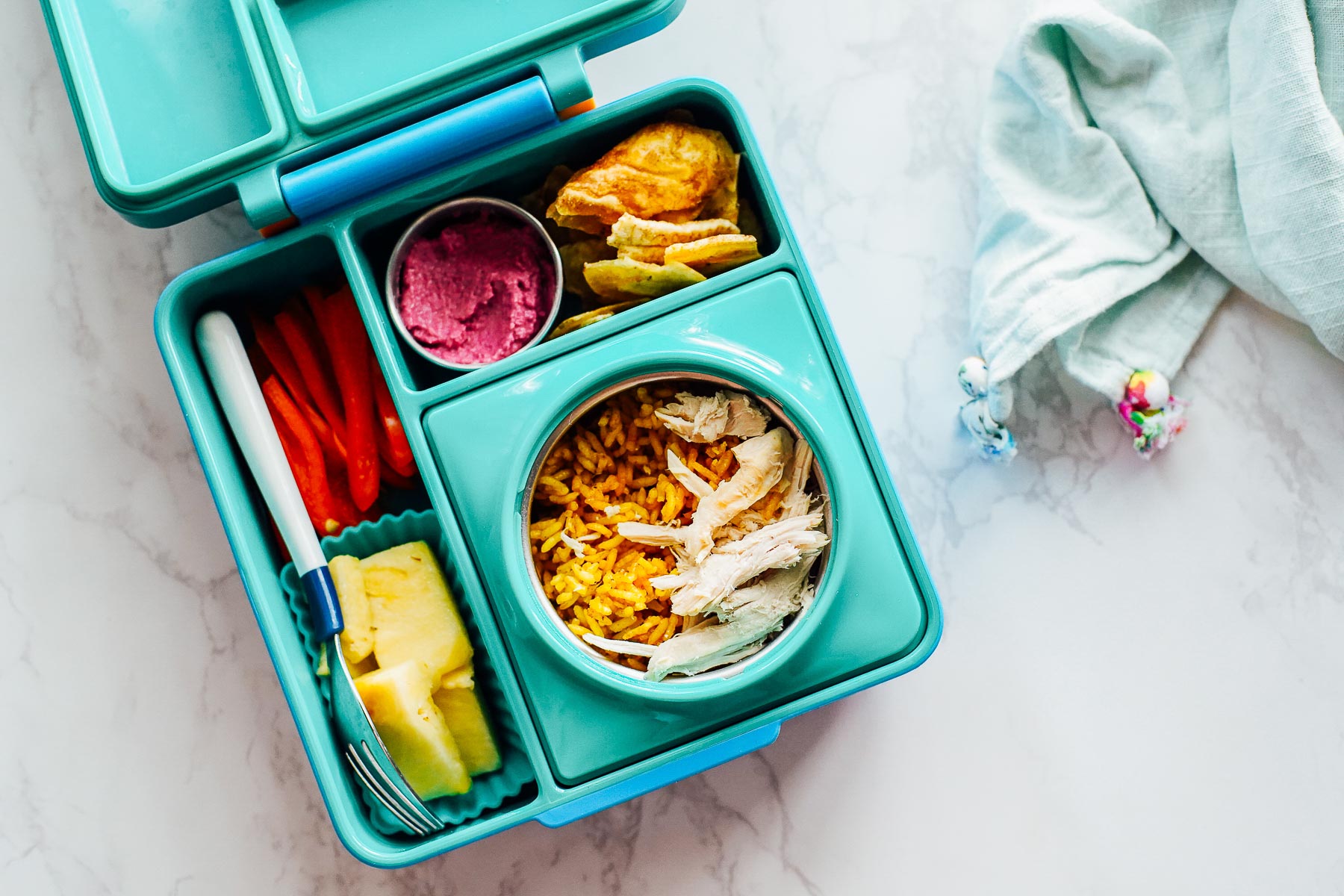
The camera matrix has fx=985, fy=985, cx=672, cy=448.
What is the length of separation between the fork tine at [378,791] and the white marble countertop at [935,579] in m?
0.24

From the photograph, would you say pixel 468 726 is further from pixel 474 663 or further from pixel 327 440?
pixel 327 440

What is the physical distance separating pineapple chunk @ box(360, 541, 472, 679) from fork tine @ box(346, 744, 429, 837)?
93mm

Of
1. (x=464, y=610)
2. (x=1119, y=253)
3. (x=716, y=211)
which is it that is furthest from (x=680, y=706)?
(x=1119, y=253)

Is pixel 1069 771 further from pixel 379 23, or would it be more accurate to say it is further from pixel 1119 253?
pixel 379 23

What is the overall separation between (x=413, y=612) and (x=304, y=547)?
0.13 meters

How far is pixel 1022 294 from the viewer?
1.14 m

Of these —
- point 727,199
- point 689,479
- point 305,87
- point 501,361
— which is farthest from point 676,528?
point 305,87

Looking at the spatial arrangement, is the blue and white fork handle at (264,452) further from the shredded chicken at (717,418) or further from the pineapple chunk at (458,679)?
the shredded chicken at (717,418)

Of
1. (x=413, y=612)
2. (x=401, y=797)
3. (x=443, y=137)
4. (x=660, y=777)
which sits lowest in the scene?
(x=660, y=777)

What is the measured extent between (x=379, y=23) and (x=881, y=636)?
2.63 feet

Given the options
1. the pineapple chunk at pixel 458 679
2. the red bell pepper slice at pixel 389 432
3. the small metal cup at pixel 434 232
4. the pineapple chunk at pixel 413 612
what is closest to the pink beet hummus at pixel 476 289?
the small metal cup at pixel 434 232

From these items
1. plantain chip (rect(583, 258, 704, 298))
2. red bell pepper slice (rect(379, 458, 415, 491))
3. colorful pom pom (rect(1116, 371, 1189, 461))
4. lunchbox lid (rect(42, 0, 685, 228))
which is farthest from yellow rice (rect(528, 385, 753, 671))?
colorful pom pom (rect(1116, 371, 1189, 461))

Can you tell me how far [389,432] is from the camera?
1.10 m

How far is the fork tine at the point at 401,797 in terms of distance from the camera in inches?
38.1
